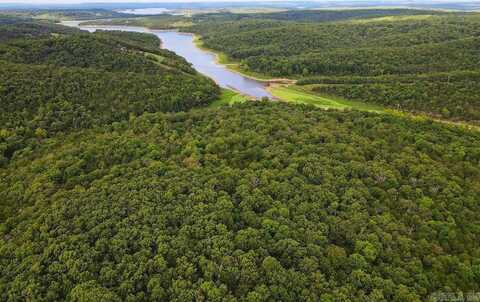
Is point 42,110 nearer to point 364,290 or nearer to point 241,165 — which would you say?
point 241,165

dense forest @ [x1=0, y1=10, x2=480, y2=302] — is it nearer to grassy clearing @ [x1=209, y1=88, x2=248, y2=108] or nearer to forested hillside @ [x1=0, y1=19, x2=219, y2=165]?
forested hillside @ [x1=0, y1=19, x2=219, y2=165]

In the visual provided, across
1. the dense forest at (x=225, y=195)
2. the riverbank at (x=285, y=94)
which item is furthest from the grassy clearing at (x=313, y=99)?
the dense forest at (x=225, y=195)

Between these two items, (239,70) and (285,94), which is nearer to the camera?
(285,94)

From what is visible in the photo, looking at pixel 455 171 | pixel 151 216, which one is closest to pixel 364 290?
pixel 151 216

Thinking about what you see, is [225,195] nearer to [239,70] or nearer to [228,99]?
[228,99]

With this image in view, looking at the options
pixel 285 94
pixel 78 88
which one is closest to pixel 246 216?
pixel 78 88

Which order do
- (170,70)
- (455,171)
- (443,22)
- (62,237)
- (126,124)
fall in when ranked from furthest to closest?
1. (443,22)
2. (170,70)
3. (126,124)
4. (455,171)
5. (62,237)

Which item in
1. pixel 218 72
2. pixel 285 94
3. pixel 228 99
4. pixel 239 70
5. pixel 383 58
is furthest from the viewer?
pixel 239 70
